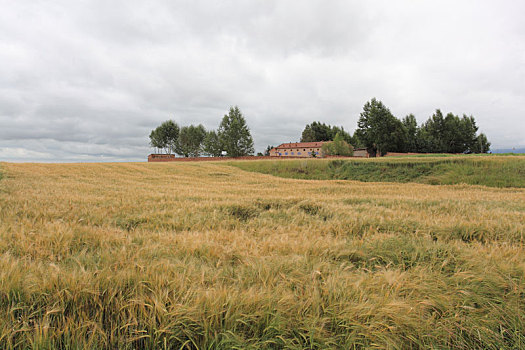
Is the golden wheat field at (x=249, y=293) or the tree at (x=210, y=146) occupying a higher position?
the tree at (x=210, y=146)

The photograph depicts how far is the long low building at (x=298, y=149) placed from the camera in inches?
3957

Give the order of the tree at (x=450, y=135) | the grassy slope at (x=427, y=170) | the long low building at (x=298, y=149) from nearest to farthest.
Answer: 1. the grassy slope at (x=427, y=170)
2. the tree at (x=450, y=135)
3. the long low building at (x=298, y=149)

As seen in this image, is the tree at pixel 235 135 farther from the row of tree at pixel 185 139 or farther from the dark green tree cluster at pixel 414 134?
the dark green tree cluster at pixel 414 134

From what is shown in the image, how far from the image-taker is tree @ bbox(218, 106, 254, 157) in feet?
199

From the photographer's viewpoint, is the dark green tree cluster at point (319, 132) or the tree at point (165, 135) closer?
the tree at point (165, 135)

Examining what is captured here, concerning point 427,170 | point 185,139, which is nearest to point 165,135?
point 185,139

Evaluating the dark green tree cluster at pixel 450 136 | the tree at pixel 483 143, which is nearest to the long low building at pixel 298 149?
the dark green tree cluster at pixel 450 136

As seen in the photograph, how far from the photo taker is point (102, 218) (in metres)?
3.91

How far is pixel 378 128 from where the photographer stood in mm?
56375

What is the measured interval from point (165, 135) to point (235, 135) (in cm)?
2990

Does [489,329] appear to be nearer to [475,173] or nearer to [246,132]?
[475,173]

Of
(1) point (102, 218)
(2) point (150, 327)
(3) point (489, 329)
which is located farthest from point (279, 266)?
(1) point (102, 218)

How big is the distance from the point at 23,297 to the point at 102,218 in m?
2.60

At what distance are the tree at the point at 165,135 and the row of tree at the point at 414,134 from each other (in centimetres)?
5531
